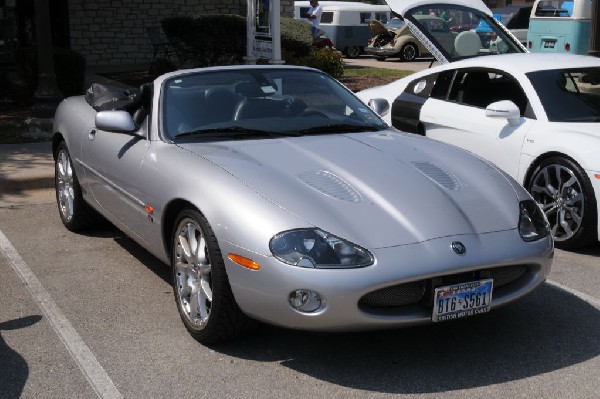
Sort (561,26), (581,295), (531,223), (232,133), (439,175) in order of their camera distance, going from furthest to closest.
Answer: (561,26) < (581,295) < (232,133) < (439,175) < (531,223)

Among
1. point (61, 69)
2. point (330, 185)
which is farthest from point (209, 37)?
point (330, 185)

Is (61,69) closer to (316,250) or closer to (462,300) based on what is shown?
(316,250)

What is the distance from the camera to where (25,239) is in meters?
7.00

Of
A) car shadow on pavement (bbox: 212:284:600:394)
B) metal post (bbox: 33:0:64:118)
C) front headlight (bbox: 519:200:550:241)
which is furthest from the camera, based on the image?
metal post (bbox: 33:0:64:118)

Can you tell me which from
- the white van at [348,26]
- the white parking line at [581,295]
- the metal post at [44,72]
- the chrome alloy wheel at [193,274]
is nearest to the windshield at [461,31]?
the white parking line at [581,295]

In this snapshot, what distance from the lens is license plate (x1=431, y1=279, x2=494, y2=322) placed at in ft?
13.9

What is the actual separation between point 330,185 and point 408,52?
21961 mm

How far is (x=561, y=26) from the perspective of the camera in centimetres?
1677

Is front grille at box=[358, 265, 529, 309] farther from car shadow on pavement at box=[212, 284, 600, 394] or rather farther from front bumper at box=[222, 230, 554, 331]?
car shadow on pavement at box=[212, 284, 600, 394]

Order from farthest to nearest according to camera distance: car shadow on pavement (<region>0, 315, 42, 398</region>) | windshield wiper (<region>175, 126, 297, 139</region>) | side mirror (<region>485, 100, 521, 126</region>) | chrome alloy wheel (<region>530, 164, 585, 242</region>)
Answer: side mirror (<region>485, 100, 521, 126</region>), chrome alloy wheel (<region>530, 164, 585, 242</region>), windshield wiper (<region>175, 126, 297, 139</region>), car shadow on pavement (<region>0, 315, 42, 398</region>)

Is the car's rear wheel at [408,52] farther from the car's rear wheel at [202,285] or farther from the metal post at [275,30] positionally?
the car's rear wheel at [202,285]

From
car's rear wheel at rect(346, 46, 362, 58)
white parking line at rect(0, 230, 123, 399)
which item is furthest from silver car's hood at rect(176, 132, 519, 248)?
car's rear wheel at rect(346, 46, 362, 58)

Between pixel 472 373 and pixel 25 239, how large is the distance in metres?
4.04

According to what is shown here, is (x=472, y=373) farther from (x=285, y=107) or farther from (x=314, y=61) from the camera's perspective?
(x=314, y=61)
